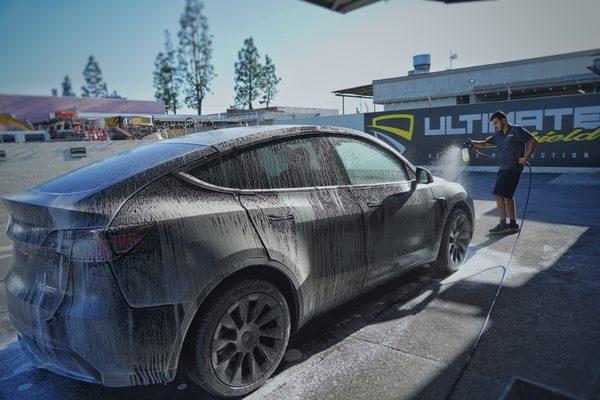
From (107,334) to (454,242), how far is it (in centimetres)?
363

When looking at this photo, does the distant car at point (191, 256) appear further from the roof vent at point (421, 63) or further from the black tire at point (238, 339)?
the roof vent at point (421, 63)

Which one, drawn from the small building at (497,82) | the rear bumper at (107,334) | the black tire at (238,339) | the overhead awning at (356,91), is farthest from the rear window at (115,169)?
the overhead awning at (356,91)

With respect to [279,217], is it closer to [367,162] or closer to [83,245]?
[83,245]

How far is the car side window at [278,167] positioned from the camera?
2611 millimetres

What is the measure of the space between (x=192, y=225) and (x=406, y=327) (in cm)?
199

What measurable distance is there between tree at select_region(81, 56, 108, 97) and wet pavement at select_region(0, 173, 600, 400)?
1.85 meters

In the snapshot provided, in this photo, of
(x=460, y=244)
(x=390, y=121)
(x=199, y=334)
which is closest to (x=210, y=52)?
(x=199, y=334)

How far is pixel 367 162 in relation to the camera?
3.72 m

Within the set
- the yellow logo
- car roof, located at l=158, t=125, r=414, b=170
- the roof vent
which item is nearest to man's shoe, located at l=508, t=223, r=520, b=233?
car roof, located at l=158, t=125, r=414, b=170

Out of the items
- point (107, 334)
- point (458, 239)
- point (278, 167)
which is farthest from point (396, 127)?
point (107, 334)

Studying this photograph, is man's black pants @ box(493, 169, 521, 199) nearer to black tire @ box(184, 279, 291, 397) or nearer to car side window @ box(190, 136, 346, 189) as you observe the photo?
car side window @ box(190, 136, 346, 189)

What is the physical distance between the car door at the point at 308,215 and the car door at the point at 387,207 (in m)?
0.13

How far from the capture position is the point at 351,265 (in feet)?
10.5

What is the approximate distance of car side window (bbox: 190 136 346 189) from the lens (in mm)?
2611
